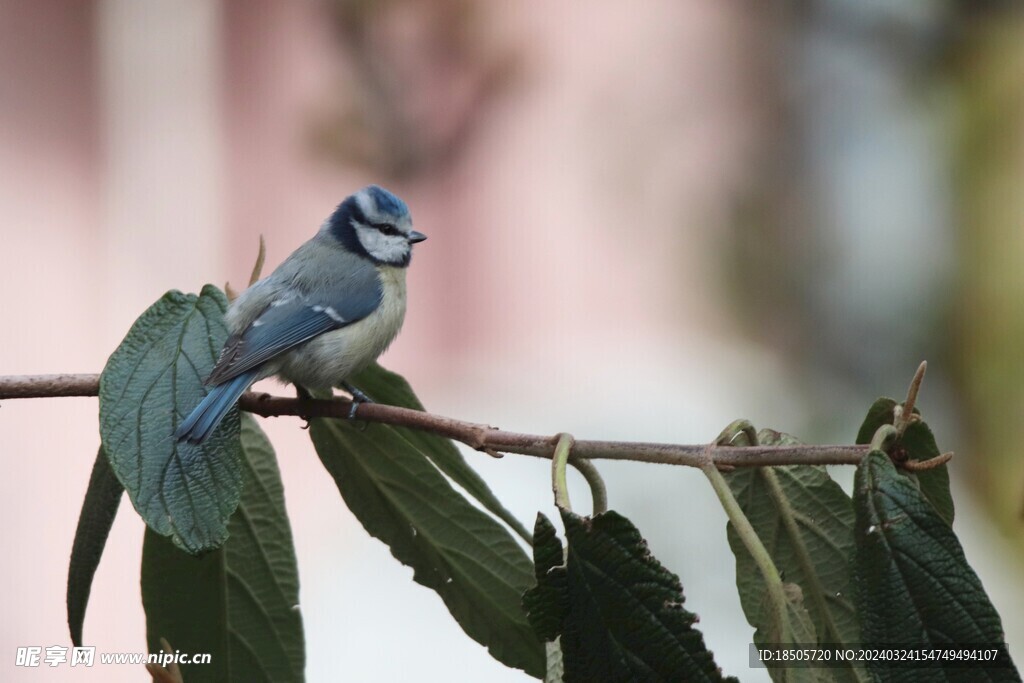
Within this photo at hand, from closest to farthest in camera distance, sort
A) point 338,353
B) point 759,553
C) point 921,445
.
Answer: point 759,553
point 921,445
point 338,353

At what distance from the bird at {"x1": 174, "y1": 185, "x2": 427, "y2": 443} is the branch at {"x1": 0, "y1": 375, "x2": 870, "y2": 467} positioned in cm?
23

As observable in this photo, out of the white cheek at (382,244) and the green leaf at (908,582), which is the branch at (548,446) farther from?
the white cheek at (382,244)

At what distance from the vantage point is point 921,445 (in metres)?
0.62

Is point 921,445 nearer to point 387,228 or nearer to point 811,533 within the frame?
point 811,533

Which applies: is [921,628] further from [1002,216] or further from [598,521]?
[1002,216]

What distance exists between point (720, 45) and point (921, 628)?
152cm

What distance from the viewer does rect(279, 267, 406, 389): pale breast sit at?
1082mm

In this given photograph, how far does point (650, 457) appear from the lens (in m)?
0.53

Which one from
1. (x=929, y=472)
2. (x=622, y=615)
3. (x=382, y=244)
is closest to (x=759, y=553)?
(x=622, y=615)

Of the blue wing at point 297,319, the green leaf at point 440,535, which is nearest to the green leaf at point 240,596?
the green leaf at point 440,535

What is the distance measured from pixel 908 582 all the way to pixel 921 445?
12 cm

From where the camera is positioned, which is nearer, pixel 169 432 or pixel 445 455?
pixel 169 432

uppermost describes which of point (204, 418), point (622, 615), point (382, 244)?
point (382, 244)

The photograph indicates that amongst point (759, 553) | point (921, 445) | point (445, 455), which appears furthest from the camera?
point (445, 455)
